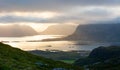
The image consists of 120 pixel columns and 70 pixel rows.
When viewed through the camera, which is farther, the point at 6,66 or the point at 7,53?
the point at 7,53

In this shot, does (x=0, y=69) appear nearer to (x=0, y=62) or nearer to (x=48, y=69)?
(x=0, y=62)

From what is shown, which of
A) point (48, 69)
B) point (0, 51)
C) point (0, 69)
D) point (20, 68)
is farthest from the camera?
point (0, 51)

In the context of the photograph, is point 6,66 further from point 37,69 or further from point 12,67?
point 37,69

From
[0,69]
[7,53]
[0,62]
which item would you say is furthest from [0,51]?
[0,69]

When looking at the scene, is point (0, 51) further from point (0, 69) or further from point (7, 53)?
point (0, 69)

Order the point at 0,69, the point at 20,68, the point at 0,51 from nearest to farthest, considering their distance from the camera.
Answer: the point at 0,69 → the point at 20,68 → the point at 0,51

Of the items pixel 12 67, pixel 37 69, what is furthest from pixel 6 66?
pixel 37 69

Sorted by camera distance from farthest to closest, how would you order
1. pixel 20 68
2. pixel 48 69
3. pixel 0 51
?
pixel 0 51 → pixel 48 69 → pixel 20 68
